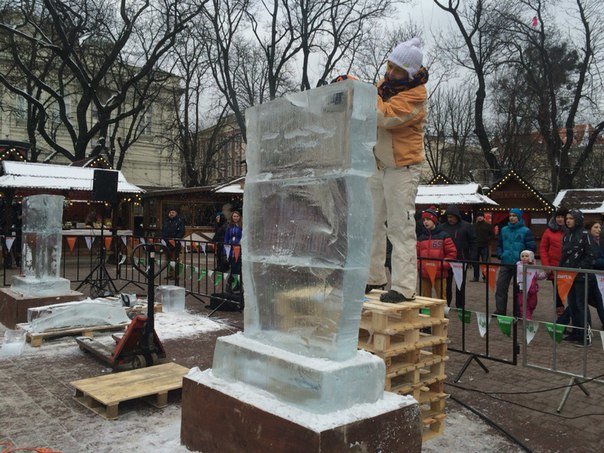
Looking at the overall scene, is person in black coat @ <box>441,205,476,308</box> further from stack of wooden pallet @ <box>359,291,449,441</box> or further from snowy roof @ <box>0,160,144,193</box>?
snowy roof @ <box>0,160,144,193</box>

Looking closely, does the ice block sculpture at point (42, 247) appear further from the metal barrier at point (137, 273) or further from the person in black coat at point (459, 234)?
the person in black coat at point (459, 234)

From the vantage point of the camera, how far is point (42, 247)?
26.0ft

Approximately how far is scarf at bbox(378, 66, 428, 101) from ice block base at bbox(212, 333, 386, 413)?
2.26 metres

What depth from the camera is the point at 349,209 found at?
2.89 metres

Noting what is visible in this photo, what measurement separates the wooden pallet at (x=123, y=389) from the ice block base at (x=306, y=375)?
142 centimetres

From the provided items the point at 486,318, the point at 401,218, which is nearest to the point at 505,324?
the point at 486,318

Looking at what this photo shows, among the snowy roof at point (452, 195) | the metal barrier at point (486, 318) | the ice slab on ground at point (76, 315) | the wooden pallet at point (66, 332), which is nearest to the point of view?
the metal barrier at point (486, 318)

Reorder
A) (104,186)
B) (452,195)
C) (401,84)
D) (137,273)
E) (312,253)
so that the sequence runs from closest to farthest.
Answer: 1. (312,253)
2. (401,84)
3. (104,186)
4. (137,273)
5. (452,195)

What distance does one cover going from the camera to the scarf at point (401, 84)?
13.8 feet

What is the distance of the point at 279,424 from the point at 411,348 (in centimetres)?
150

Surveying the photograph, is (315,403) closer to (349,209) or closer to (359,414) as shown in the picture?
(359,414)

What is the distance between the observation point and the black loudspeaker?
10.2 meters

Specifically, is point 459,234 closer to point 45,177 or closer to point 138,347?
point 138,347

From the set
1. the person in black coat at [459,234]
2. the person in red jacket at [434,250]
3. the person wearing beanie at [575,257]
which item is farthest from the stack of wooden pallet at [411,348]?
the person in black coat at [459,234]
